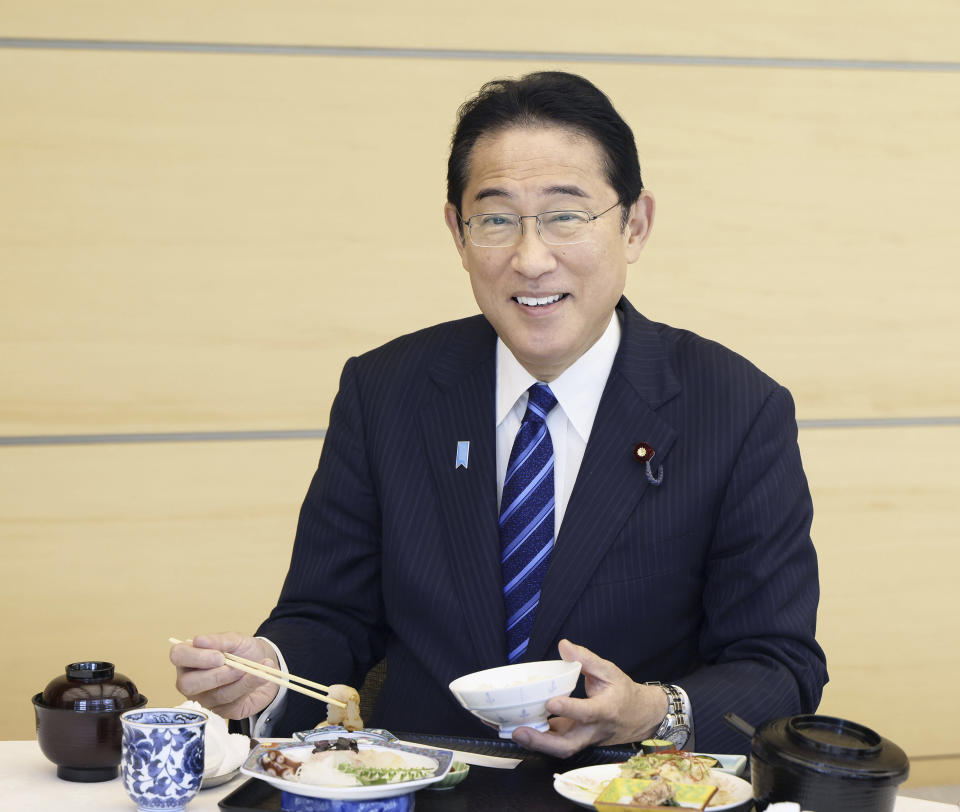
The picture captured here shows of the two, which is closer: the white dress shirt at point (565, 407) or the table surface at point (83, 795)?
the table surface at point (83, 795)

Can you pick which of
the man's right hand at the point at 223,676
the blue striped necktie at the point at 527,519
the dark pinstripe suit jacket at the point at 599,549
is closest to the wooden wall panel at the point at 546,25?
the dark pinstripe suit jacket at the point at 599,549

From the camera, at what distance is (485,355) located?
1892mm

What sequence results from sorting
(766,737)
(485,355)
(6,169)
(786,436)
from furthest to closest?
(6,169), (485,355), (786,436), (766,737)

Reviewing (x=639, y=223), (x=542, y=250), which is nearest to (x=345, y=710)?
(x=542, y=250)

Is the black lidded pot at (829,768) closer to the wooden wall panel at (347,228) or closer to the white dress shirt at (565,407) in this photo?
the white dress shirt at (565,407)

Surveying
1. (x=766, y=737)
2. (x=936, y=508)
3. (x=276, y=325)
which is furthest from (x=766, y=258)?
(x=766, y=737)

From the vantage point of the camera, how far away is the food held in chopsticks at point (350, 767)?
1.12 meters

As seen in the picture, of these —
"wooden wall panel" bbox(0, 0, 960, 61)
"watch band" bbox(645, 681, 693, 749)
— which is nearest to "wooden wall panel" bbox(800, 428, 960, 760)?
"wooden wall panel" bbox(0, 0, 960, 61)

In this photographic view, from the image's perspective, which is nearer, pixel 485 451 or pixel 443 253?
pixel 485 451

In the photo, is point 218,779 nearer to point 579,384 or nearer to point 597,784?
point 597,784

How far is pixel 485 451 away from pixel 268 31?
56.6 inches

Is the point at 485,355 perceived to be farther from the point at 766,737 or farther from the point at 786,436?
the point at 766,737

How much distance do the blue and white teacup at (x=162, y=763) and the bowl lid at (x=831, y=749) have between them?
0.56m

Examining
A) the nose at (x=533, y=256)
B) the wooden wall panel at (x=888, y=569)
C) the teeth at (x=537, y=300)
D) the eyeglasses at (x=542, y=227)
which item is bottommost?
the wooden wall panel at (x=888, y=569)
